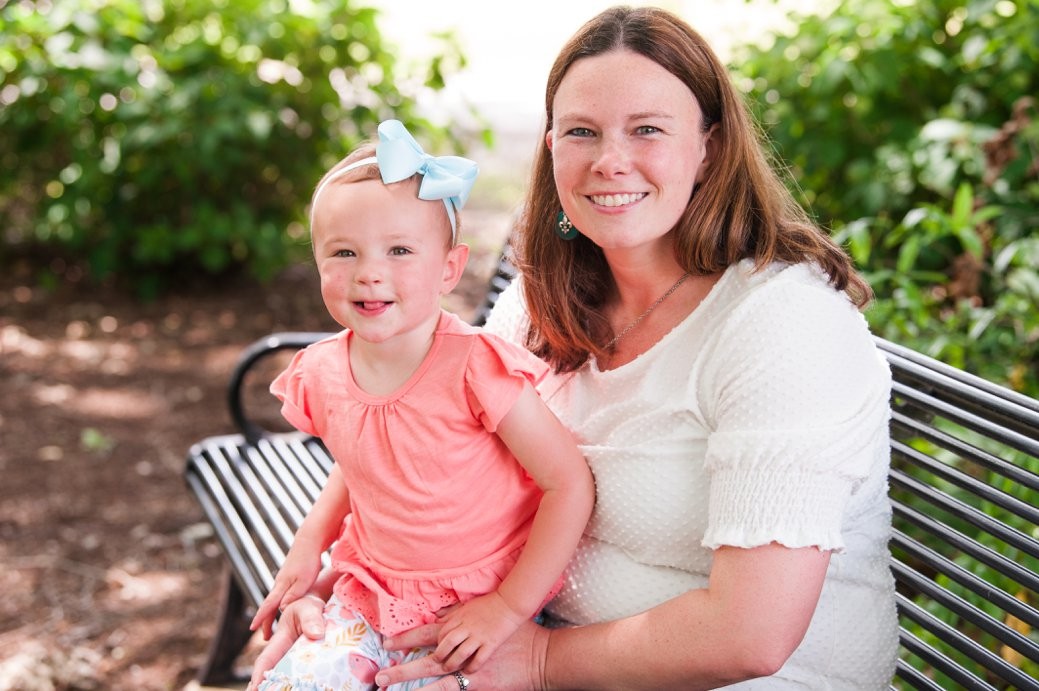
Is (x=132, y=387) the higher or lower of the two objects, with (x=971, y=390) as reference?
lower

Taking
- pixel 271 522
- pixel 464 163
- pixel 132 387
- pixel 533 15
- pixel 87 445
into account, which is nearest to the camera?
pixel 464 163

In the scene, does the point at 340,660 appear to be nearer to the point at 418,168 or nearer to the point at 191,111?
the point at 418,168

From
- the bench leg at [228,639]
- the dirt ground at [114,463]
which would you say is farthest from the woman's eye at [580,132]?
the dirt ground at [114,463]

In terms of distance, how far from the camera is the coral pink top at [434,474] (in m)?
1.75

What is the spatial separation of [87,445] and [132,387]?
592 millimetres

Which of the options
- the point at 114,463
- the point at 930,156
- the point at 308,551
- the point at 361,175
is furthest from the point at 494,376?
the point at 114,463

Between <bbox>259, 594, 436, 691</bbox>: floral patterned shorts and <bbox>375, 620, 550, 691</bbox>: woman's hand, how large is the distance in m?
0.03

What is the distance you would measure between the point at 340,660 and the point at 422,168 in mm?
818

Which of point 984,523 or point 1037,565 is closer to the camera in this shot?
point 984,523

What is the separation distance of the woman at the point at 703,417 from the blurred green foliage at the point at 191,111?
3.61 meters

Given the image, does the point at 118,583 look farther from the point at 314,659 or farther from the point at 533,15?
the point at 533,15

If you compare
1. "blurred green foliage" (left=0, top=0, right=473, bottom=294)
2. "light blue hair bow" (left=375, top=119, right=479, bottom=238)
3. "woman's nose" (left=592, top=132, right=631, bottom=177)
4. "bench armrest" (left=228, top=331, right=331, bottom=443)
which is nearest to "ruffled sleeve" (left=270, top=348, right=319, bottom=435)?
"light blue hair bow" (left=375, top=119, right=479, bottom=238)

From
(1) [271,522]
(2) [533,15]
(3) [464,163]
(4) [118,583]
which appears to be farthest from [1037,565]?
(2) [533,15]

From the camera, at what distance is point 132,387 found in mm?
5043
